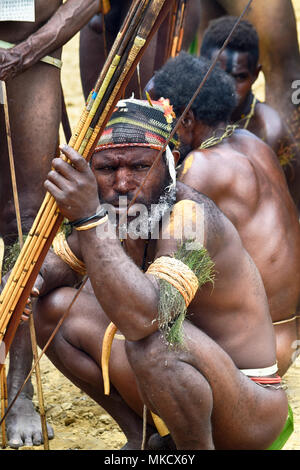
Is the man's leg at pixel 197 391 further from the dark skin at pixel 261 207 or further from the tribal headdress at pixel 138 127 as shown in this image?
the dark skin at pixel 261 207

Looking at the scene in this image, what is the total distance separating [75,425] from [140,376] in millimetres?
1083

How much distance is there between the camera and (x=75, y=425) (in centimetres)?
364

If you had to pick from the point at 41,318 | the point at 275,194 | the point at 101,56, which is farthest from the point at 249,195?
the point at 101,56

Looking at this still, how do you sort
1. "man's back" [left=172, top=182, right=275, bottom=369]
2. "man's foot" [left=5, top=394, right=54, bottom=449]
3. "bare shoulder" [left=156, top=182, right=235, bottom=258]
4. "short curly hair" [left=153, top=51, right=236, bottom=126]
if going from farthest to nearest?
"short curly hair" [left=153, top=51, right=236, bottom=126]
"man's foot" [left=5, top=394, right=54, bottom=449]
"man's back" [left=172, top=182, right=275, bottom=369]
"bare shoulder" [left=156, top=182, right=235, bottom=258]

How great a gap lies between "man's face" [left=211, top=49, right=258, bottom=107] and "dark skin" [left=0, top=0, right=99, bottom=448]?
1.44m

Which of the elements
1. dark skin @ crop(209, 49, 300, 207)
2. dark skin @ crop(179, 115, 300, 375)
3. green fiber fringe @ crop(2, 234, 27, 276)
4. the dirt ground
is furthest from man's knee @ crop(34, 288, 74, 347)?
dark skin @ crop(209, 49, 300, 207)

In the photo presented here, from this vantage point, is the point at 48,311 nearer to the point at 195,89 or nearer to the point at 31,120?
the point at 31,120

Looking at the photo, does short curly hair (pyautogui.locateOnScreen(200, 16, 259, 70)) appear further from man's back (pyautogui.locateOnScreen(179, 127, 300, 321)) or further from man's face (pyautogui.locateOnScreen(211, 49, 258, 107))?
man's back (pyautogui.locateOnScreen(179, 127, 300, 321))

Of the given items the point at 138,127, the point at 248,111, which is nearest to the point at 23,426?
the point at 138,127

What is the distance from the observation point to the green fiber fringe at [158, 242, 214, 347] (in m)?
2.58

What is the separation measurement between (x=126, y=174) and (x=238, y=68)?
2.22m

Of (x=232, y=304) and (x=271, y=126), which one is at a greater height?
(x=271, y=126)

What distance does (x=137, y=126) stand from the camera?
3.00 metres

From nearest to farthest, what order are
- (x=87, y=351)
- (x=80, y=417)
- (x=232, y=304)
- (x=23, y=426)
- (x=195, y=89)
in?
(x=232, y=304) < (x=87, y=351) < (x=23, y=426) < (x=80, y=417) < (x=195, y=89)
